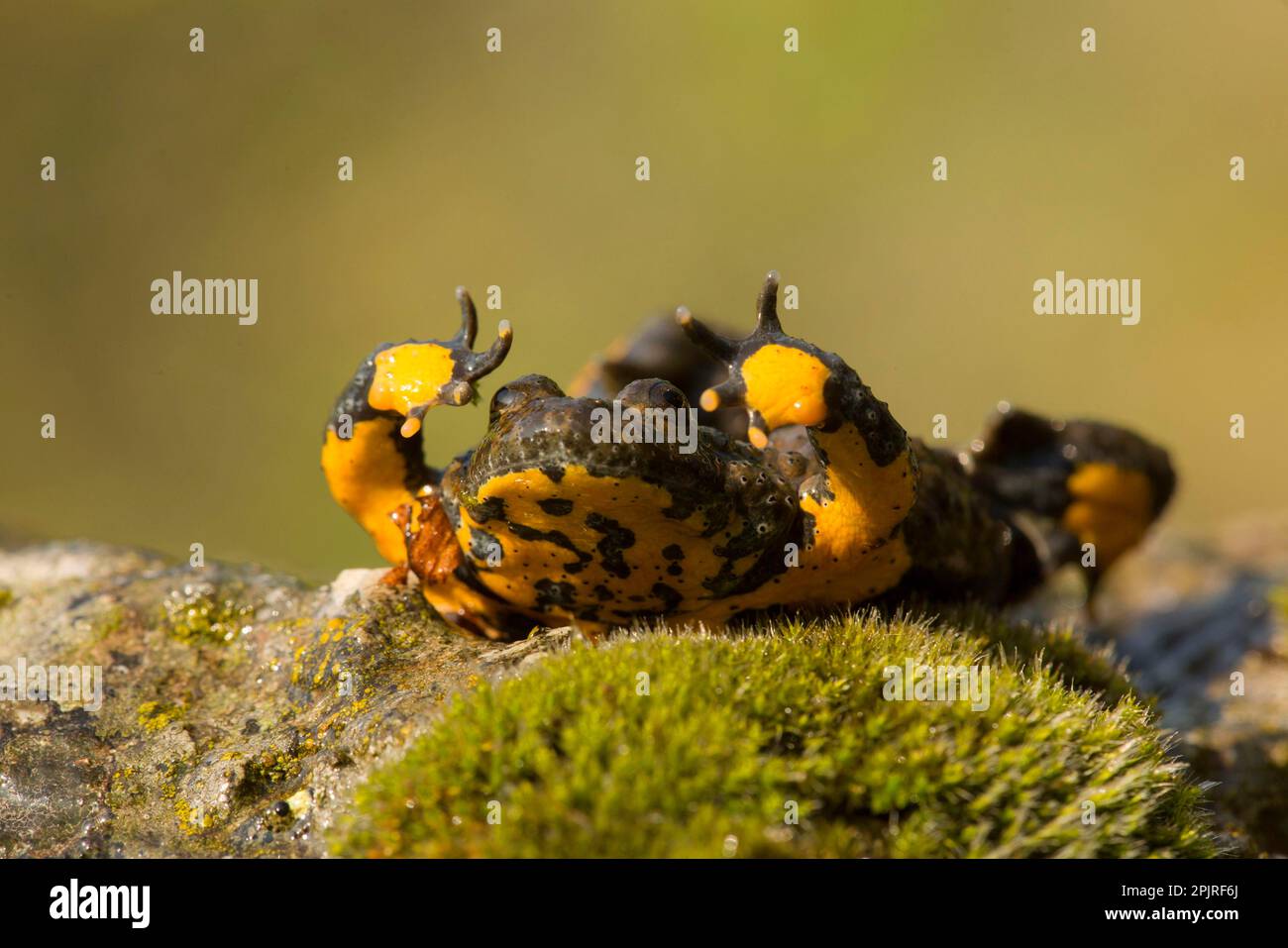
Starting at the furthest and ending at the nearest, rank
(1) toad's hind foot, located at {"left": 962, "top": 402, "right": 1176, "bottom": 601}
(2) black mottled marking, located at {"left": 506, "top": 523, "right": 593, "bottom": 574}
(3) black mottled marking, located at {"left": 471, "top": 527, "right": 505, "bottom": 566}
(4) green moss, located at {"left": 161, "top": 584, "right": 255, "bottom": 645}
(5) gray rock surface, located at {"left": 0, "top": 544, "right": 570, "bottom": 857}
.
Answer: (1) toad's hind foot, located at {"left": 962, "top": 402, "right": 1176, "bottom": 601} < (4) green moss, located at {"left": 161, "top": 584, "right": 255, "bottom": 645} < (3) black mottled marking, located at {"left": 471, "top": 527, "right": 505, "bottom": 566} < (2) black mottled marking, located at {"left": 506, "top": 523, "right": 593, "bottom": 574} < (5) gray rock surface, located at {"left": 0, "top": 544, "right": 570, "bottom": 857}

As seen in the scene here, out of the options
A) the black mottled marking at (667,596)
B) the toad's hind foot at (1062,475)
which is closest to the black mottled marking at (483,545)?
the black mottled marking at (667,596)

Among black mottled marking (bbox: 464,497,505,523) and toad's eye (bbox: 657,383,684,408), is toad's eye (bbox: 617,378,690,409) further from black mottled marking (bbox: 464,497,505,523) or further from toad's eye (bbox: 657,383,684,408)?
black mottled marking (bbox: 464,497,505,523)

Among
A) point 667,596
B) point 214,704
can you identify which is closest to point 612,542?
point 667,596

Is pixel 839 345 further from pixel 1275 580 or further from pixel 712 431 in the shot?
pixel 712 431

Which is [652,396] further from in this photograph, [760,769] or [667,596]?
[760,769]

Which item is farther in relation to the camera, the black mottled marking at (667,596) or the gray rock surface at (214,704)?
the black mottled marking at (667,596)

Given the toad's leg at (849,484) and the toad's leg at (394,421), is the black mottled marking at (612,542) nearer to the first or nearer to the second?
the toad's leg at (849,484)

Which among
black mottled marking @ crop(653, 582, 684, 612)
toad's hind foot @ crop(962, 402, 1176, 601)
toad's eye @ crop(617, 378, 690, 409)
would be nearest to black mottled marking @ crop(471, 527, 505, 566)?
black mottled marking @ crop(653, 582, 684, 612)
